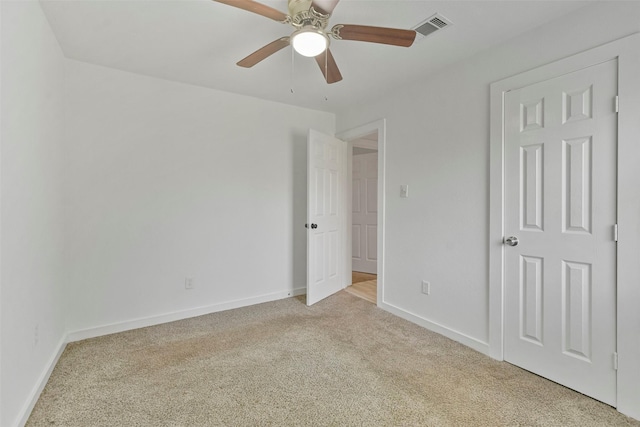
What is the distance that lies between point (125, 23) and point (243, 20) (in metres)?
0.82

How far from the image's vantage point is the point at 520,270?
85.7 inches

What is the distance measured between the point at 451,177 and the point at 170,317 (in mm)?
2981

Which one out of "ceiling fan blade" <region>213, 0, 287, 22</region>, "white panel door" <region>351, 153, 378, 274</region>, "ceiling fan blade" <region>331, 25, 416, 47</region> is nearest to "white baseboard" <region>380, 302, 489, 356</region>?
"white panel door" <region>351, 153, 378, 274</region>

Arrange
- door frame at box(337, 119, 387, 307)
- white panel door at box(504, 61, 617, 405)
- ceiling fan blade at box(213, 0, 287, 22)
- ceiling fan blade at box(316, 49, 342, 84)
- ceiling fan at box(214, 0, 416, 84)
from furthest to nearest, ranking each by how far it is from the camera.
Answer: door frame at box(337, 119, 387, 307), ceiling fan blade at box(316, 49, 342, 84), white panel door at box(504, 61, 617, 405), ceiling fan at box(214, 0, 416, 84), ceiling fan blade at box(213, 0, 287, 22)

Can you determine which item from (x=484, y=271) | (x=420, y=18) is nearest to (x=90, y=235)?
(x=420, y=18)

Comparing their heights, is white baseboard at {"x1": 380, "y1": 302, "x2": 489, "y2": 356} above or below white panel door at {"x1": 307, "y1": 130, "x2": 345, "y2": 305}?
below

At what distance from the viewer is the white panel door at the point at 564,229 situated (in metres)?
1.77

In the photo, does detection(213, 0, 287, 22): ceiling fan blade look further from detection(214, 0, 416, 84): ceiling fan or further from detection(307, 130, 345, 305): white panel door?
detection(307, 130, 345, 305): white panel door

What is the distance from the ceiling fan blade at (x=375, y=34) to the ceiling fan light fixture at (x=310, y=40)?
0.10 meters

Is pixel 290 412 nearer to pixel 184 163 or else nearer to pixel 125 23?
pixel 184 163

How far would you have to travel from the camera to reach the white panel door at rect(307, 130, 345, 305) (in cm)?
346

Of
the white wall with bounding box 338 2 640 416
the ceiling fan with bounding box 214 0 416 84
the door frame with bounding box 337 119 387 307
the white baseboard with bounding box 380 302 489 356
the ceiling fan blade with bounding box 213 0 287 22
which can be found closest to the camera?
the ceiling fan blade with bounding box 213 0 287 22

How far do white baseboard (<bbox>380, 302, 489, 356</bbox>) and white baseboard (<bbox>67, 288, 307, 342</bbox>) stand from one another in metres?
1.26

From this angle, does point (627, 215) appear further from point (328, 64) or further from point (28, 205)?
point (28, 205)
